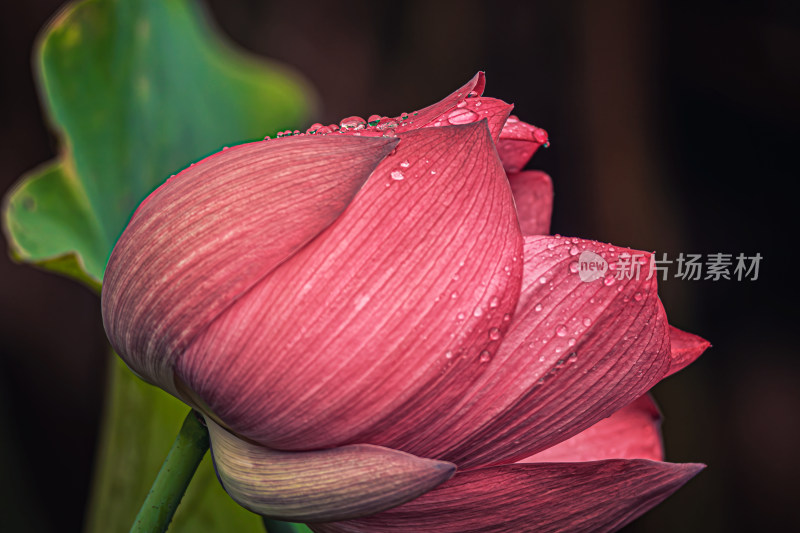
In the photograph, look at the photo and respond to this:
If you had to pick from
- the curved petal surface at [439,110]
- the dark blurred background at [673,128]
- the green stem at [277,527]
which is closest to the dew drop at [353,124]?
the curved petal surface at [439,110]

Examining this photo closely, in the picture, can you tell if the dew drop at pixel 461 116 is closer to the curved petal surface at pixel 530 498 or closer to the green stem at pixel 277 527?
the curved petal surface at pixel 530 498

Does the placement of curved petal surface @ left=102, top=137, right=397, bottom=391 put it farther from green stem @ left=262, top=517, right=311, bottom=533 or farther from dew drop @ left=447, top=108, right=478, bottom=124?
green stem @ left=262, top=517, right=311, bottom=533

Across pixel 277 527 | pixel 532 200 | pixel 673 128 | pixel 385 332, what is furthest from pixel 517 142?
pixel 673 128

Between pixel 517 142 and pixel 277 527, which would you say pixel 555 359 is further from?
pixel 277 527

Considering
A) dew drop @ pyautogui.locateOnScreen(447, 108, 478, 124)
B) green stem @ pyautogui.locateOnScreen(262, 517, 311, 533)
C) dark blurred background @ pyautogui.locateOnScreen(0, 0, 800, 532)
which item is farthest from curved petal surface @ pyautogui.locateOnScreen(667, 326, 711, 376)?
dark blurred background @ pyautogui.locateOnScreen(0, 0, 800, 532)

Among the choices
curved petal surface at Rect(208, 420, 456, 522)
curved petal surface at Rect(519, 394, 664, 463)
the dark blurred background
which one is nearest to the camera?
curved petal surface at Rect(208, 420, 456, 522)
